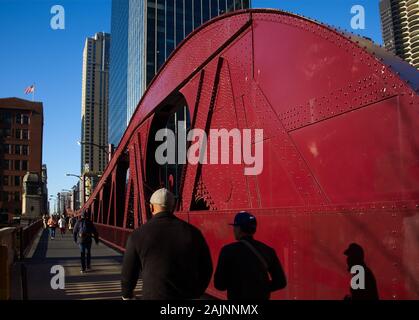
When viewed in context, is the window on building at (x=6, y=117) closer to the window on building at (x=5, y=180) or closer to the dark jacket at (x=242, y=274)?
the window on building at (x=5, y=180)

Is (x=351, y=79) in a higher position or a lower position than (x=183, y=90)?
lower

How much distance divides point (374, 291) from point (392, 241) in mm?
522

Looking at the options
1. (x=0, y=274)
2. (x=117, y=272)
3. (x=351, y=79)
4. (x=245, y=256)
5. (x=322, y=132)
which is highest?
(x=351, y=79)

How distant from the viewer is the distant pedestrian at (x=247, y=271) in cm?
320

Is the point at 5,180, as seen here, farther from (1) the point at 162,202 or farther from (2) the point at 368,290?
(2) the point at 368,290

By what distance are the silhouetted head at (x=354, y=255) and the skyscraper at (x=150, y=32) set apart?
7066cm

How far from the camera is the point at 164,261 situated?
296 centimetres

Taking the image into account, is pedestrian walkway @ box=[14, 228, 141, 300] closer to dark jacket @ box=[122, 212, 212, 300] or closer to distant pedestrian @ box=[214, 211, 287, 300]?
distant pedestrian @ box=[214, 211, 287, 300]

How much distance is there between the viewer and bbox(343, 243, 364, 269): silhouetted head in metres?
4.01

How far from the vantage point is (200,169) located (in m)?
8.48

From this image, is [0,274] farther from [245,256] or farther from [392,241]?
[392,241]

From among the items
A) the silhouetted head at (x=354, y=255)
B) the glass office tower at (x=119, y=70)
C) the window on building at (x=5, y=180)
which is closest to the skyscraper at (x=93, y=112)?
the glass office tower at (x=119, y=70)
